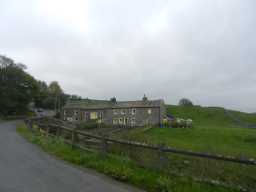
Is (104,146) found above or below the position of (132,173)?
above

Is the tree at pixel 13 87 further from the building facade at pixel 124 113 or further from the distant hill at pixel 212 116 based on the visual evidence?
the distant hill at pixel 212 116

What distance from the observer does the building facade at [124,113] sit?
3588 centimetres

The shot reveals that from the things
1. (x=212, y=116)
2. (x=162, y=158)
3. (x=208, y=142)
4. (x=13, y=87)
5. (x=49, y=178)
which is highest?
(x=13, y=87)

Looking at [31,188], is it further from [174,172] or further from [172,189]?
[174,172]

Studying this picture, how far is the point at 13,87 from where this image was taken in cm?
3900

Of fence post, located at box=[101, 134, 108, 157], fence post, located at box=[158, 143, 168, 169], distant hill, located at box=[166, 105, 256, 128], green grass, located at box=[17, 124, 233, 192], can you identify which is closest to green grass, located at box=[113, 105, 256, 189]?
distant hill, located at box=[166, 105, 256, 128]

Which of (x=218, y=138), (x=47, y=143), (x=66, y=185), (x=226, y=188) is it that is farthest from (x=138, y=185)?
(x=218, y=138)

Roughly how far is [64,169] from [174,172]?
11.0 feet

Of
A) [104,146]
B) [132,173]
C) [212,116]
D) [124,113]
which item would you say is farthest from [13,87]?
[212,116]

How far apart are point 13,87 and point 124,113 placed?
2739 centimetres

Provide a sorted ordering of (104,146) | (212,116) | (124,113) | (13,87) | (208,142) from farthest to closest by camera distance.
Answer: (212,116)
(13,87)
(124,113)
(208,142)
(104,146)

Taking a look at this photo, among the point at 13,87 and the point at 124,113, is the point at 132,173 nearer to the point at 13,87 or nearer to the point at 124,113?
the point at 124,113

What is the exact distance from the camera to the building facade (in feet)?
118

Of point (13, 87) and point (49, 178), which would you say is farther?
point (13, 87)
